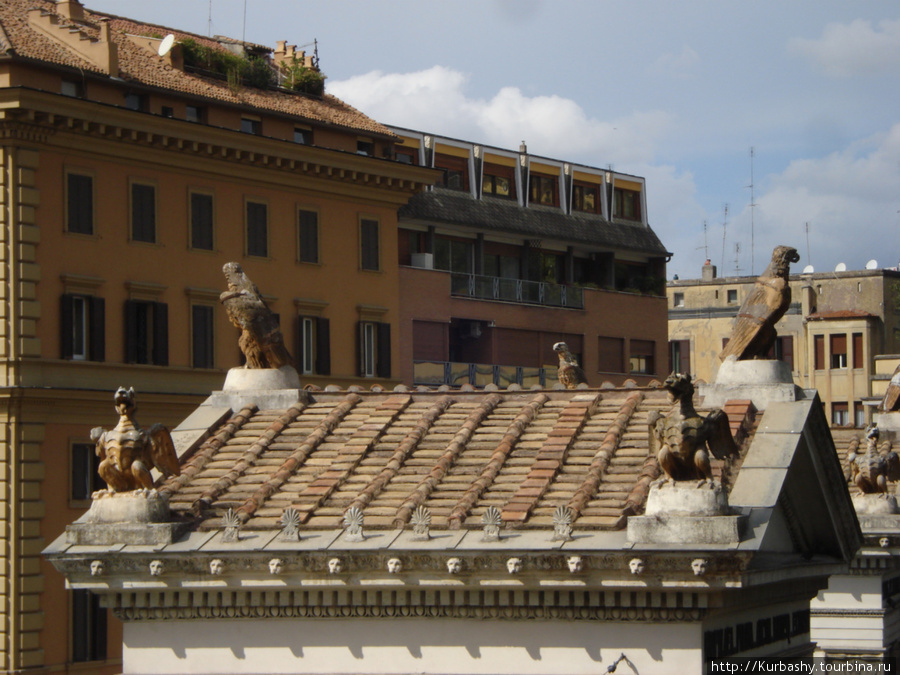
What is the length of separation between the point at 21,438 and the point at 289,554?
29308 mm

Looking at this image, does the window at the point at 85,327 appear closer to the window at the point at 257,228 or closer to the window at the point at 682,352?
the window at the point at 257,228

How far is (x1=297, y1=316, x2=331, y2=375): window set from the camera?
55.9 m

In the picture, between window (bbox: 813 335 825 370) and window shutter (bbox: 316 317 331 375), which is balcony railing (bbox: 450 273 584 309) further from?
window (bbox: 813 335 825 370)

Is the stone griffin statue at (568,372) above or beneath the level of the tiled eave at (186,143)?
beneath

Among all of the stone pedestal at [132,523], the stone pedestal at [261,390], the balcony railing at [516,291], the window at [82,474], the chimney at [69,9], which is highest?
the chimney at [69,9]

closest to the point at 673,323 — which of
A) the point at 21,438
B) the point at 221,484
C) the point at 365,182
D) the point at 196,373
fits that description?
the point at 365,182

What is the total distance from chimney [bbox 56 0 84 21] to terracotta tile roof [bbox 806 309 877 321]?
51.0 metres

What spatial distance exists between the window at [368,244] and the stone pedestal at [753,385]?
128 ft

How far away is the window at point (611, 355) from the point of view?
232ft

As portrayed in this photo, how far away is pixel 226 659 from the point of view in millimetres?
19203

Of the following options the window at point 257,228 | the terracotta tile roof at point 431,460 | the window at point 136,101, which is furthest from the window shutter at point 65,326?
the terracotta tile roof at point 431,460

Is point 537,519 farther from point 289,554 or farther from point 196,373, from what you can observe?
point 196,373

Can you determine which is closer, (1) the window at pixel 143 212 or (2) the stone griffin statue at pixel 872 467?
(2) the stone griffin statue at pixel 872 467

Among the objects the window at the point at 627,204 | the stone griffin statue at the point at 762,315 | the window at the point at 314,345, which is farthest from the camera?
the window at the point at 627,204
